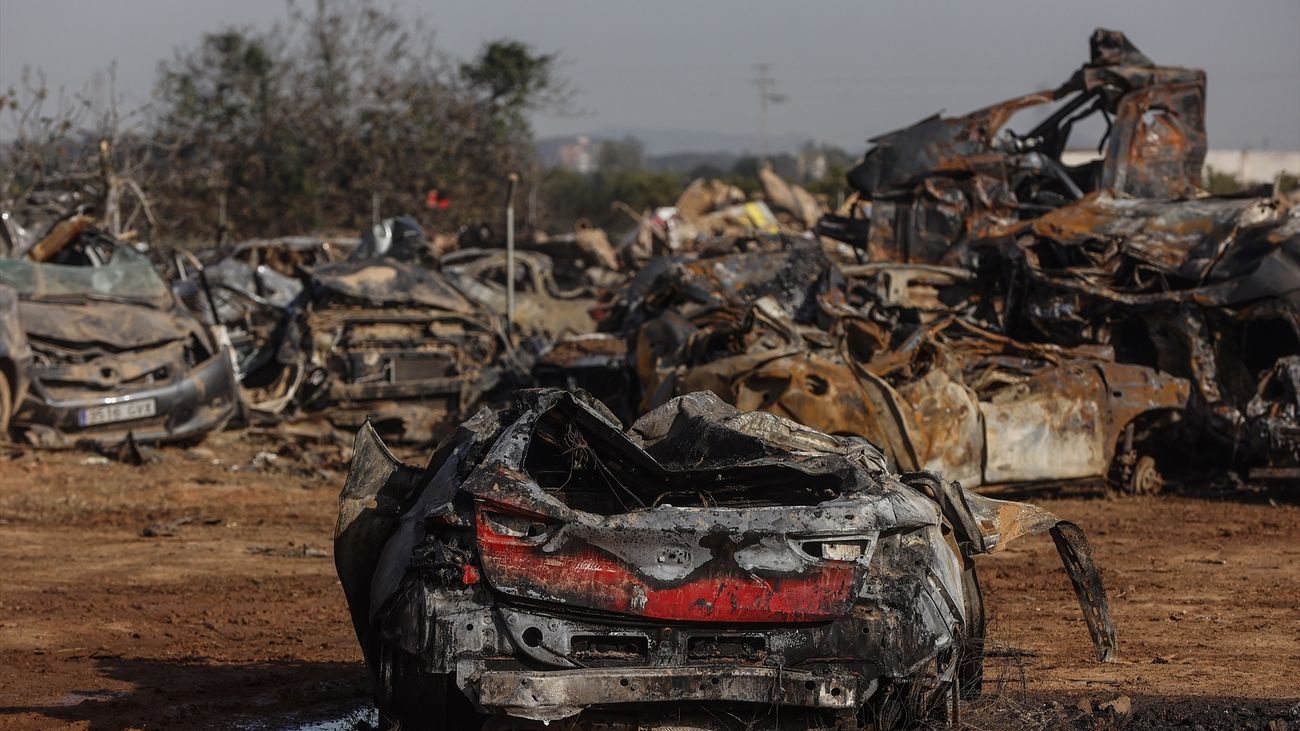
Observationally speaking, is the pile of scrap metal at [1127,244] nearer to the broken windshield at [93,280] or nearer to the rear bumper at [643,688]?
the broken windshield at [93,280]

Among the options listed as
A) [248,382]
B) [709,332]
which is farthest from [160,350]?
[709,332]

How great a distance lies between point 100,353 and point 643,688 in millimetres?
9343

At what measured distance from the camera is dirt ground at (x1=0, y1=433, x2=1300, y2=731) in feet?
18.9

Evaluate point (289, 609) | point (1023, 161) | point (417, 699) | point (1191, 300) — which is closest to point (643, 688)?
point (417, 699)

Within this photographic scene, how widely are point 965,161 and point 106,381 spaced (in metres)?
8.64

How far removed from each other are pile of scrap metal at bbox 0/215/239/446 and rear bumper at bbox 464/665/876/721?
28.7 feet

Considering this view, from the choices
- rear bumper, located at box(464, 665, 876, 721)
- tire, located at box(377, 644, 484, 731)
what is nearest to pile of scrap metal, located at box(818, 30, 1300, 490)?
rear bumper, located at box(464, 665, 876, 721)

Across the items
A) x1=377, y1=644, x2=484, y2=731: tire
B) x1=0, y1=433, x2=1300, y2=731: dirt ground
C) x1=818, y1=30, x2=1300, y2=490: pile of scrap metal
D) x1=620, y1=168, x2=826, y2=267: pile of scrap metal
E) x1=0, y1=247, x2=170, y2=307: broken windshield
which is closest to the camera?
x1=377, y1=644, x2=484, y2=731: tire

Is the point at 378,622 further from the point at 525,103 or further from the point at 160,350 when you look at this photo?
the point at 525,103

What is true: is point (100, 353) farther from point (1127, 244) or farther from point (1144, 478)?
point (1127, 244)

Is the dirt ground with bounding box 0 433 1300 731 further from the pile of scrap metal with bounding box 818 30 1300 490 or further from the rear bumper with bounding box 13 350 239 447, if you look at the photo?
the pile of scrap metal with bounding box 818 30 1300 490

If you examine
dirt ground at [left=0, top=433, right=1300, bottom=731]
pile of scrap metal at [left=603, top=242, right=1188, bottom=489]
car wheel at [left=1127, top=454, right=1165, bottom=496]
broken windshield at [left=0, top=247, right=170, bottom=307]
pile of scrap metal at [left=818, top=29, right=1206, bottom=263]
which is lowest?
car wheel at [left=1127, top=454, right=1165, bottom=496]

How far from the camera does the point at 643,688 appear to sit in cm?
445

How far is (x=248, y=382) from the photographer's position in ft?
51.1
